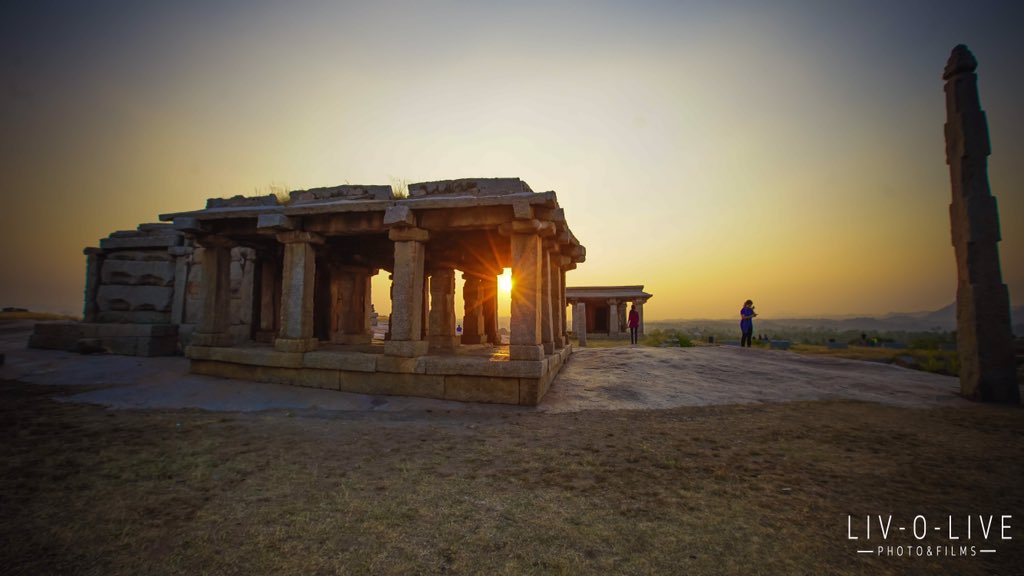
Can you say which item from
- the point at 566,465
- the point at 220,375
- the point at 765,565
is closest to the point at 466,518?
the point at 566,465

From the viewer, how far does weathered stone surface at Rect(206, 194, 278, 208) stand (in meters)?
9.05

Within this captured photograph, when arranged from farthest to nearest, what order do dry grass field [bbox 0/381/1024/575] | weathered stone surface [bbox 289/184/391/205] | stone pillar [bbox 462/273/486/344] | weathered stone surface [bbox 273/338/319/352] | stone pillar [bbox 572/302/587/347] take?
1. stone pillar [bbox 572/302/587/347]
2. stone pillar [bbox 462/273/486/344]
3. weathered stone surface [bbox 273/338/319/352]
4. weathered stone surface [bbox 289/184/391/205]
5. dry grass field [bbox 0/381/1024/575]

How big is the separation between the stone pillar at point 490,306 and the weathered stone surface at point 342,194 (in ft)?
20.0

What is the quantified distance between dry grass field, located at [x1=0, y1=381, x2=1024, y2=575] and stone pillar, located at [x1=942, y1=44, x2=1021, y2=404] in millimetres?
2350

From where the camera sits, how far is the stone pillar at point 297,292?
28.4 ft

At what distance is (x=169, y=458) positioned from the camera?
449cm

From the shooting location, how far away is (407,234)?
806 centimetres

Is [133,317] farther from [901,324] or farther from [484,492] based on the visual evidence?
[901,324]

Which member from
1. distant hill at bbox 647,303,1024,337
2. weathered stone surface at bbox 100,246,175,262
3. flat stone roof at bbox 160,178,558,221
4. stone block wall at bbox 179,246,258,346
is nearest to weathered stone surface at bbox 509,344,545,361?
flat stone roof at bbox 160,178,558,221

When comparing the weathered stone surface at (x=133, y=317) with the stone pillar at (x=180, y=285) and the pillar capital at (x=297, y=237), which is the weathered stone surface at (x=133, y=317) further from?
the pillar capital at (x=297, y=237)

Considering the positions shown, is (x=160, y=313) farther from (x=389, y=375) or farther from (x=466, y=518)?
(x=466, y=518)

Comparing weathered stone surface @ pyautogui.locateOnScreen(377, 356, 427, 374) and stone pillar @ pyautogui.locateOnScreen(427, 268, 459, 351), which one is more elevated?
stone pillar @ pyautogui.locateOnScreen(427, 268, 459, 351)

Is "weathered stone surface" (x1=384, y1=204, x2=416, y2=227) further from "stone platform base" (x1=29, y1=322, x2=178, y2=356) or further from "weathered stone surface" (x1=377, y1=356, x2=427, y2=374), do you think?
"stone platform base" (x1=29, y1=322, x2=178, y2=356)

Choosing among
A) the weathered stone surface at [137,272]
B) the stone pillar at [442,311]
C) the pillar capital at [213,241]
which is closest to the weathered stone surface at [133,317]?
the weathered stone surface at [137,272]
